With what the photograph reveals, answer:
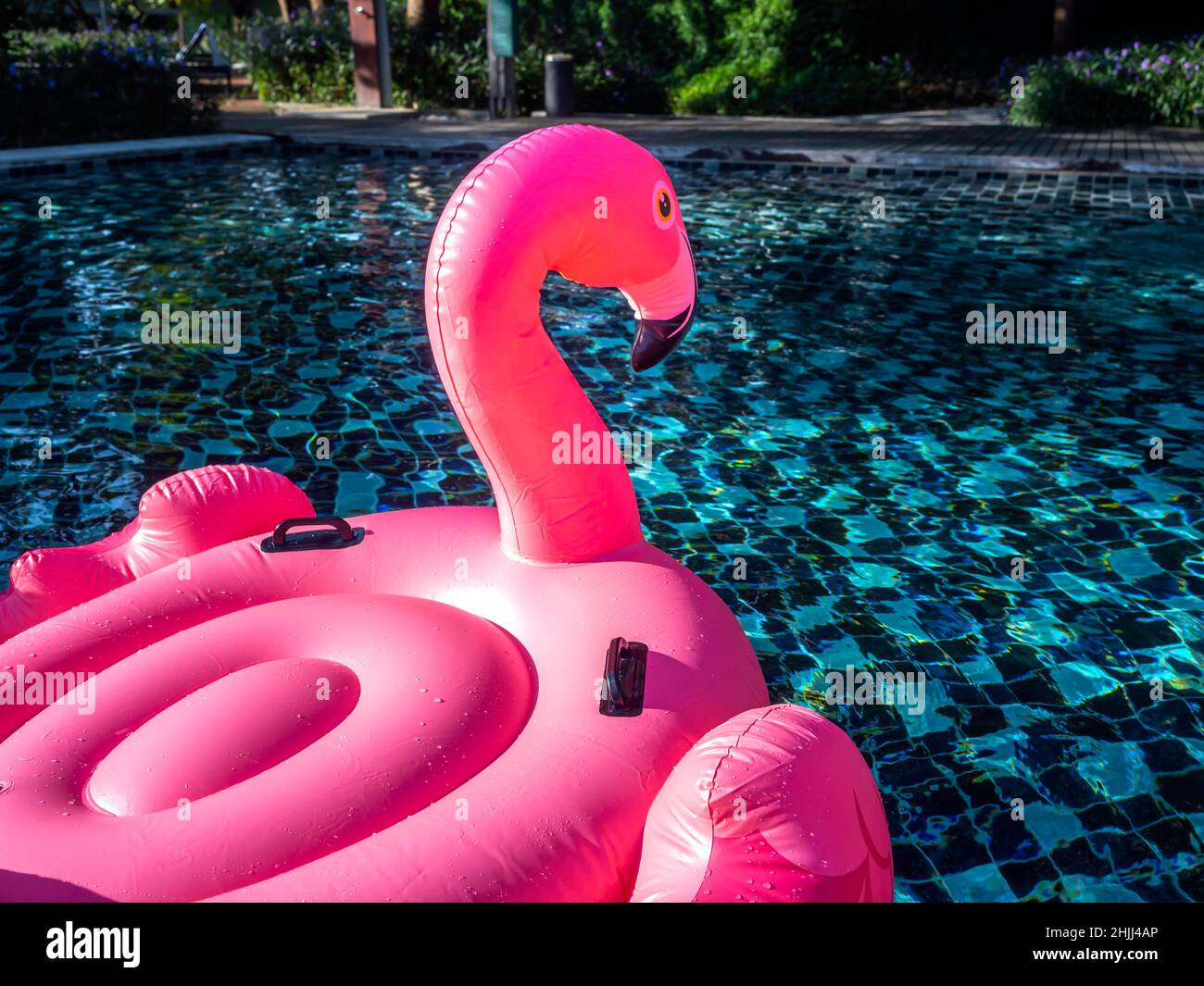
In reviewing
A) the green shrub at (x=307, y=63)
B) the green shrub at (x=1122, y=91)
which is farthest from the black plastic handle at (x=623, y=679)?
the green shrub at (x=307, y=63)

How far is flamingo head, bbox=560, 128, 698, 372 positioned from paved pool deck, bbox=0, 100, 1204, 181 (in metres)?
10.3

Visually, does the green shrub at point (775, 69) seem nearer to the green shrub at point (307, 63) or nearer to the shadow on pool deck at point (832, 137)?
the shadow on pool deck at point (832, 137)

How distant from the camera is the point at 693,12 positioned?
21.6 meters

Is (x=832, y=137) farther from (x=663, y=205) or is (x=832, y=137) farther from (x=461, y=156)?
(x=663, y=205)

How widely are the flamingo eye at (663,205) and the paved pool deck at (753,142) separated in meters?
10.3

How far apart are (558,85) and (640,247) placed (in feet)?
47.8

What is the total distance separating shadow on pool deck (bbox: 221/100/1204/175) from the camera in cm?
1223

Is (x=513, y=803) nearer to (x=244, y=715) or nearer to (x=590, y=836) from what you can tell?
(x=590, y=836)

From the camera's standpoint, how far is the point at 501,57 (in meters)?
15.5

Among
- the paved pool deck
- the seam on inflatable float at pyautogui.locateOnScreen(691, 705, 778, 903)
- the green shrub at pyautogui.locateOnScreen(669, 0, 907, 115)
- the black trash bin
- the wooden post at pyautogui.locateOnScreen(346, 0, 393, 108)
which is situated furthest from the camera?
the green shrub at pyautogui.locateOnScreen(669, 0, 907, 115)

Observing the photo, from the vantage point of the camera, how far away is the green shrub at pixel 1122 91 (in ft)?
47.7

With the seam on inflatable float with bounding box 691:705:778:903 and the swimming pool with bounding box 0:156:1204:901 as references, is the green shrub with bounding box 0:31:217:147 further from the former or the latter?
the seam on inflatable float with bounding box 691:705:778:903

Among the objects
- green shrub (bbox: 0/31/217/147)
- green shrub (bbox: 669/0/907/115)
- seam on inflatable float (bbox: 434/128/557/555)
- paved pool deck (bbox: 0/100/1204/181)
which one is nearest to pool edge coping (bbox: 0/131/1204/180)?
paved pool deck (bbox: 0/100/1204/181)
